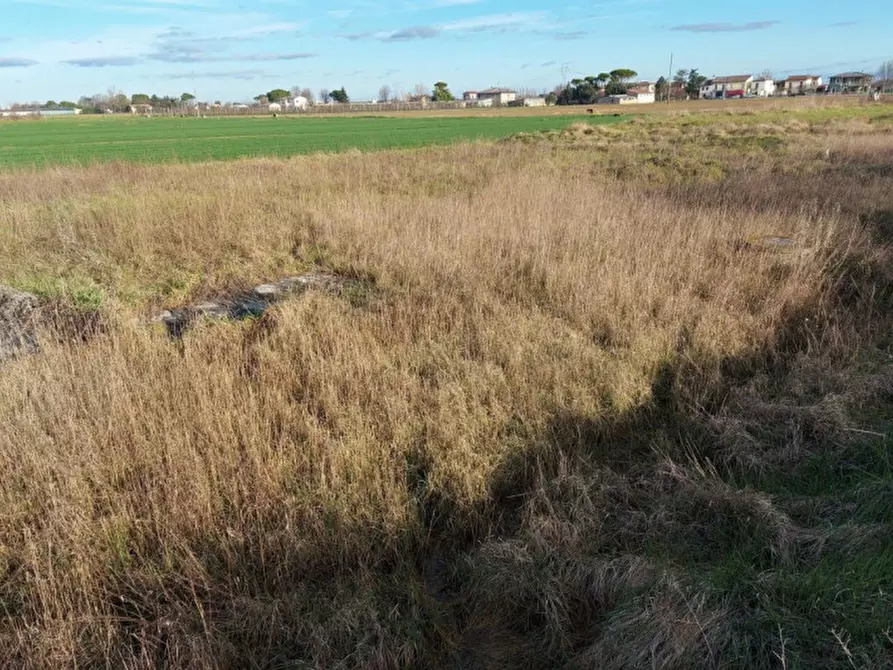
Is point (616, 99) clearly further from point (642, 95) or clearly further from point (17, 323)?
point (17, 323)

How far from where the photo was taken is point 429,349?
5.55 meters

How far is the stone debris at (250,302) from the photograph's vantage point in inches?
277

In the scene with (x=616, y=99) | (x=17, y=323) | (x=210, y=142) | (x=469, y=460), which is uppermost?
(x=616, y=99)

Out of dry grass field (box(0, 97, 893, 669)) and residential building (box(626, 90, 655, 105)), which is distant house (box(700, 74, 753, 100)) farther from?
dry grass field (box(0, 97, 893, 669))

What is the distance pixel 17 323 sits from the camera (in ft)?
20.2

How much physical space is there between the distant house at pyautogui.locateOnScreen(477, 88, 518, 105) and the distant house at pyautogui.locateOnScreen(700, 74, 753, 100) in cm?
5091

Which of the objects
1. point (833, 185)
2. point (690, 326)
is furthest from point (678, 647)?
point (833, 185)

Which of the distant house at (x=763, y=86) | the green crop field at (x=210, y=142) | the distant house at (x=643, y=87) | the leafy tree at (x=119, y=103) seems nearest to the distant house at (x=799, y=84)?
the distant house at (x=763, y=86)

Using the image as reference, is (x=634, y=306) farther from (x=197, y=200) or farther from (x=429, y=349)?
(x=197, y=200)

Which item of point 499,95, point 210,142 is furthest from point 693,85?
point 210,142

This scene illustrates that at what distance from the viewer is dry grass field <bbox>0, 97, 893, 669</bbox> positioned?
8.76 ft

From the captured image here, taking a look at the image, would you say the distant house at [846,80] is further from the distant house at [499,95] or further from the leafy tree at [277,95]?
the leafy tree at [277,95]

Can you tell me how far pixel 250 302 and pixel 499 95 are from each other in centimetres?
17136

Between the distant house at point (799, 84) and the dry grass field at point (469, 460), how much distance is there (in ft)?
511
